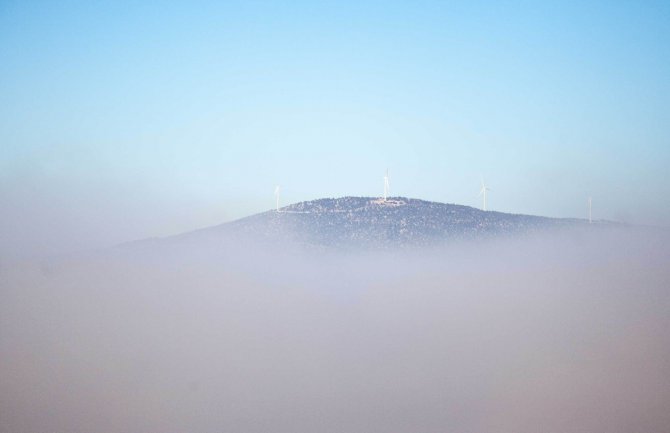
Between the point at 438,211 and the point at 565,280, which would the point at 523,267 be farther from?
the point at 438,211

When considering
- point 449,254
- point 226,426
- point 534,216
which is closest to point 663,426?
point 226,426

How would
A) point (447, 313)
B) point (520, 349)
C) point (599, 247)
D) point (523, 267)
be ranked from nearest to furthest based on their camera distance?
point (520, 349) → point (447, 313) → point (523, 267) → point (599, 247)

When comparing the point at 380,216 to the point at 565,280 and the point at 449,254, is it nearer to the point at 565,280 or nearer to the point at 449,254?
the point at 449,254

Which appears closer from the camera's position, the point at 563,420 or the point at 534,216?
the point at 563,420

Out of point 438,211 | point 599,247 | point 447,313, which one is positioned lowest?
point 447,313

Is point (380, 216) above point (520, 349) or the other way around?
above

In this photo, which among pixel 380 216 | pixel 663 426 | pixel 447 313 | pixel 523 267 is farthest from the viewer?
pixel 380 216
